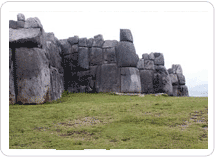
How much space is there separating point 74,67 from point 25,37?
4.72 m

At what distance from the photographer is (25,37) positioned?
20.9ft

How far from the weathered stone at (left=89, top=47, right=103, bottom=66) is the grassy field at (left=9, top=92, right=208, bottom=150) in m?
5.48

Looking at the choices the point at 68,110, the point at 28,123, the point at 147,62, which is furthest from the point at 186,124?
the point at 147,62

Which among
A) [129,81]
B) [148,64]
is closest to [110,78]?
[129,81]

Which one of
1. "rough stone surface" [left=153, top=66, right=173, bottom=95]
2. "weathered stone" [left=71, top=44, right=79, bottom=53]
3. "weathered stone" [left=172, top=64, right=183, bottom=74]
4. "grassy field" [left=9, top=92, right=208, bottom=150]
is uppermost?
"weathered stone" [left=71, top=44, right=79, bottom=53]

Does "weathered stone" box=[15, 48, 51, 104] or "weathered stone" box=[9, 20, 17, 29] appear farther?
"weathered stone" box=[9, 20, 17, 29]

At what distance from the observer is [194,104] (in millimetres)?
5375

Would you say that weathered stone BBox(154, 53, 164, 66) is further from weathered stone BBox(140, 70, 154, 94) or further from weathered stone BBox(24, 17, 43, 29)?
weathered stone BBox(24, 17, 43, 29)

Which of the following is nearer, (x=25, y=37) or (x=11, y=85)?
(x=11, y=85)

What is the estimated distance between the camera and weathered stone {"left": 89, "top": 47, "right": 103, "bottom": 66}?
1066 cm

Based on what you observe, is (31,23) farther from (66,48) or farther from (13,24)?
(66,48)

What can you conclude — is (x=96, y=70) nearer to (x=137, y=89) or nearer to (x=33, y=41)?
(x=137, y=89)

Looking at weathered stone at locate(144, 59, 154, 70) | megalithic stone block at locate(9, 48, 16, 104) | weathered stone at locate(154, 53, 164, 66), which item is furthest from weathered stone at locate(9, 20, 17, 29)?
weathered stone at locate(154, 53, 164, 66)

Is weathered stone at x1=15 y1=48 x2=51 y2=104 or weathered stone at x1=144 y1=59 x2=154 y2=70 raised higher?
weathered stone at x1=144 y1=59 x2=154 y2=70
